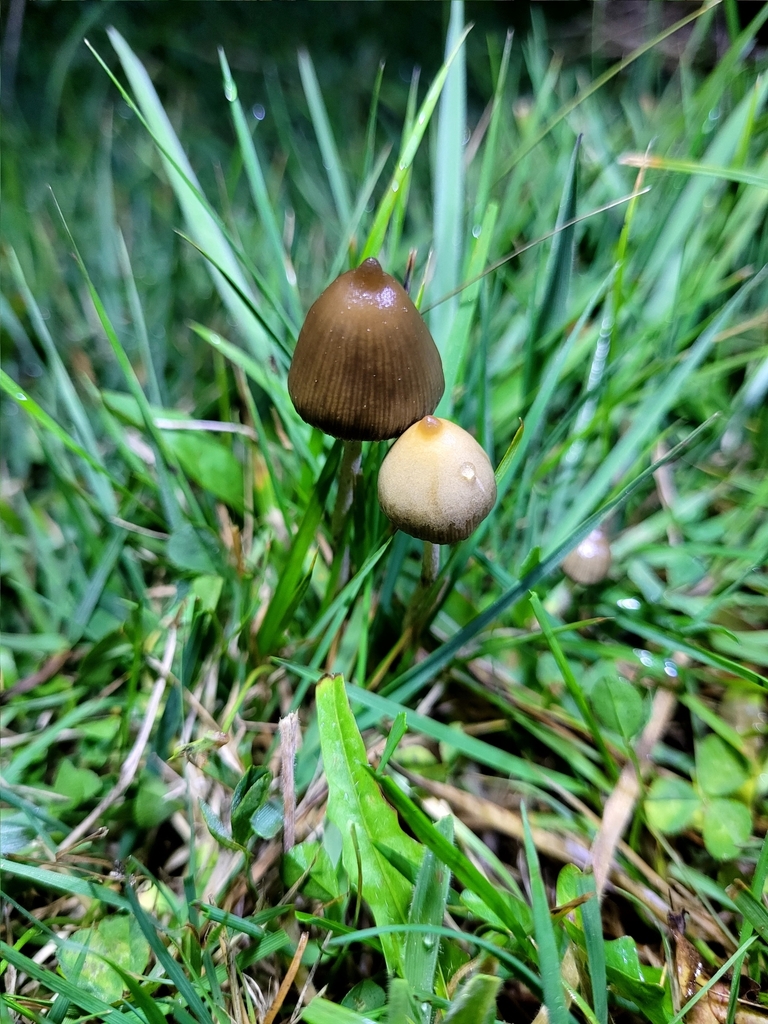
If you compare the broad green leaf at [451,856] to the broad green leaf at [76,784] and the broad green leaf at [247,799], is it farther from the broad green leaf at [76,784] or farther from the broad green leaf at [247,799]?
the broad green leaf at [76,784]

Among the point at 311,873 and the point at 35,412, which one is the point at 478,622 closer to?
the point at 311,873

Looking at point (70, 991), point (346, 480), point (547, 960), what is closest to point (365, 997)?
point (547, 960)

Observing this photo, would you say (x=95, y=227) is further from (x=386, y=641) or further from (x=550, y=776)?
(x=550, y=776)

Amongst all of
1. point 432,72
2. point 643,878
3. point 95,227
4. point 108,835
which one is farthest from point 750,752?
point 432,72

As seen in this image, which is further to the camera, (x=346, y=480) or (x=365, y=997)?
(x=346, y=480)

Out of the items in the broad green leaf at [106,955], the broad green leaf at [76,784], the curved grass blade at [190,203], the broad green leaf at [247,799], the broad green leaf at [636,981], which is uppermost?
the curved grass blade at [190,203]

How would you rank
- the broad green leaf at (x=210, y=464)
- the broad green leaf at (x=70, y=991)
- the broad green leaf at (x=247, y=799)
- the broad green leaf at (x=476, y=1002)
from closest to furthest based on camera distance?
the broad green leaf at (x=476, y=1002) → the broad green leaf at (x=70, y=991) → the broad green leaf at (x=247, y=799) → the broad green leaf at (x=210, y=464)

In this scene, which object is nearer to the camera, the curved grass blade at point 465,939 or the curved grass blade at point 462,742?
the curved grass blade at point 465,939

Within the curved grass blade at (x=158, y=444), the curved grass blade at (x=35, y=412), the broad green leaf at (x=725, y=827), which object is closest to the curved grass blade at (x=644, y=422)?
the broad green leaf at (x=725, y=827)
